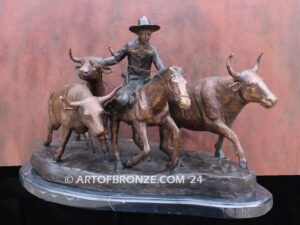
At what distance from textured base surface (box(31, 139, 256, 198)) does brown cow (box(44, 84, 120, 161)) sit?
188 millimetres

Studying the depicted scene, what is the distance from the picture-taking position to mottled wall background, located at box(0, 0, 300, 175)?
3711 millimetres

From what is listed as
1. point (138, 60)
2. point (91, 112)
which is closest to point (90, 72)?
point (138, 60)

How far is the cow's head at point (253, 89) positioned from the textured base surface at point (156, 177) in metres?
0.64

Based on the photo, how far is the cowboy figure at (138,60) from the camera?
259 centimetres

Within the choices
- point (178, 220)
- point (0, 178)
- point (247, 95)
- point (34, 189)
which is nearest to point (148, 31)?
point (247, 95)

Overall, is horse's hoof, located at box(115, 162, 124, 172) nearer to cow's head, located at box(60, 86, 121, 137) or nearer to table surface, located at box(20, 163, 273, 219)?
table surface, located at box(20, 163, 273, 219)

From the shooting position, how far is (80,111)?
2.45 m

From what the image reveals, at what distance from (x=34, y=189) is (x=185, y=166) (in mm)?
1416

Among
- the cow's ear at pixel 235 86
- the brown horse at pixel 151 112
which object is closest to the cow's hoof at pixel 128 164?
the brown horse at pixel 151 112

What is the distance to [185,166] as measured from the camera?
260cm

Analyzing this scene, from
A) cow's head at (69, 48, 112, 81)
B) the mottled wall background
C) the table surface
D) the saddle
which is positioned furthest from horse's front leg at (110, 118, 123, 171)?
the mottled wall background

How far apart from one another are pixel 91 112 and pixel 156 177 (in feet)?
2.59

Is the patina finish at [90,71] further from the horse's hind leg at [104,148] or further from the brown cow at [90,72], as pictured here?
the horse's hind leg at [104,148]

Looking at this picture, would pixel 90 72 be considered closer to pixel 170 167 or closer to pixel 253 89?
pixel 170 167
